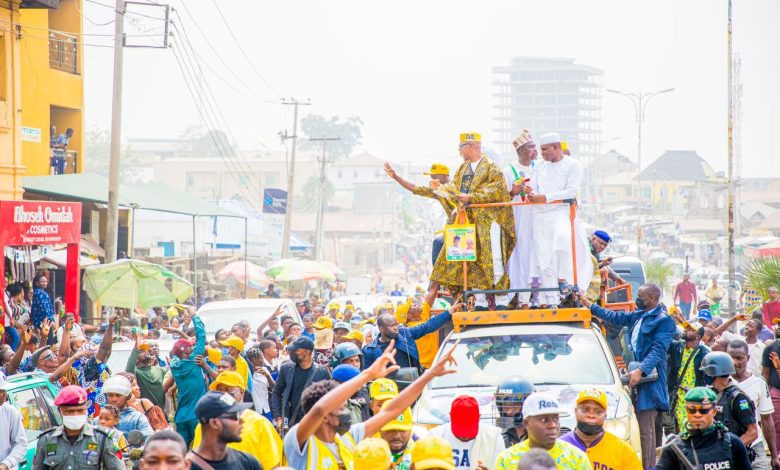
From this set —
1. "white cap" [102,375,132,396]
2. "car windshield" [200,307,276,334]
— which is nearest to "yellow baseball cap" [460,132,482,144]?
"white cap" [102,375,132,396]

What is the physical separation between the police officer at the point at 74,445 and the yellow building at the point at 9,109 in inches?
633

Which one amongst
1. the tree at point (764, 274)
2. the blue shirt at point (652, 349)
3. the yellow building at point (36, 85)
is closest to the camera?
the blue shirt at point (652, 349)

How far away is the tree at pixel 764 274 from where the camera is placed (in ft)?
70.1

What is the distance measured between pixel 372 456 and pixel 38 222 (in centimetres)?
1509

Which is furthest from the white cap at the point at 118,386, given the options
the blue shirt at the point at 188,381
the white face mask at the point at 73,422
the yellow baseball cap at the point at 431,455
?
the yellow baseball cap at the point at 431,455

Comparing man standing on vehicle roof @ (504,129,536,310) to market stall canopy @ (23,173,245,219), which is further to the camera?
market stall canopy @ (23,173,245,219)

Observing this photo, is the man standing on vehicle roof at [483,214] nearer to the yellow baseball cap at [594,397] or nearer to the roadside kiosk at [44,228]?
the yellow baseball cap at [594,397]

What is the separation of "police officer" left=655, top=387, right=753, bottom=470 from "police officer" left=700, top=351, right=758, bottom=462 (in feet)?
5.97

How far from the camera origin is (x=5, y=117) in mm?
22516

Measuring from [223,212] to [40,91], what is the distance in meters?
6.49

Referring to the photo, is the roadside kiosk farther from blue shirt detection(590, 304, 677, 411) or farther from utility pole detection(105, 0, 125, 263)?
blue shirt detection(590, 304, 677, 411)

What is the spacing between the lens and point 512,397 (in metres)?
7.99

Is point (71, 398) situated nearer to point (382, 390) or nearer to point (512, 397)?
point (382, 390)

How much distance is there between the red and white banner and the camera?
18984 millimetres
